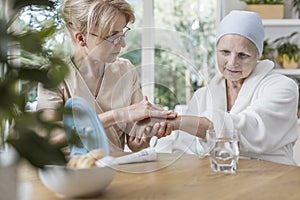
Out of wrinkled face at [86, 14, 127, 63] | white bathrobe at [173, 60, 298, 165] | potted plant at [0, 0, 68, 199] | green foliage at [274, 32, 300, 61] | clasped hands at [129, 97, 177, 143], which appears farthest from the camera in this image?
green foliage at [274, 32, 300, 61]

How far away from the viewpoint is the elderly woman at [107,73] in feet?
5.62

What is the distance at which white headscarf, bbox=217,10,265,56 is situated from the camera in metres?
2.34

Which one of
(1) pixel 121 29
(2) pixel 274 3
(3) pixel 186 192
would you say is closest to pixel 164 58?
(1) pixel 121 29

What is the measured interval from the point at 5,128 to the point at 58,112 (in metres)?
0.07

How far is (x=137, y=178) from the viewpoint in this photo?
5.27ft

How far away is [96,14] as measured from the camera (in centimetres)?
183

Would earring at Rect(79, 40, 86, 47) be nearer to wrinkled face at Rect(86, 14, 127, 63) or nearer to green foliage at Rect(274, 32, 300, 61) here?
wrinkled face at Rect(86, 14, 127, 63)

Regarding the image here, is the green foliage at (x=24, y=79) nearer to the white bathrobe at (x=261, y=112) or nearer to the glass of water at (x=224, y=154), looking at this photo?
the glass of water at (x=224, y=154)

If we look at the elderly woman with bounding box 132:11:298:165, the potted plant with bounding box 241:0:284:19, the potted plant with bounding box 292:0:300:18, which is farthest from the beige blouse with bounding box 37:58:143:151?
the potted plant with bounding box 292:0:300:18

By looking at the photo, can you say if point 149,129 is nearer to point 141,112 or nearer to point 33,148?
point 141,112

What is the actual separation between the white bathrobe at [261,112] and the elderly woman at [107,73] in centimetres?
35

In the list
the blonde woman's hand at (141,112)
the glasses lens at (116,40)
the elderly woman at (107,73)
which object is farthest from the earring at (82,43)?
the blonde woman's hand at (141,112)

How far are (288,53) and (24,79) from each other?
329cm

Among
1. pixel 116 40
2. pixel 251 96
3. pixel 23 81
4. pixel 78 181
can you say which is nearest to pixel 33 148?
pixel 23 81
